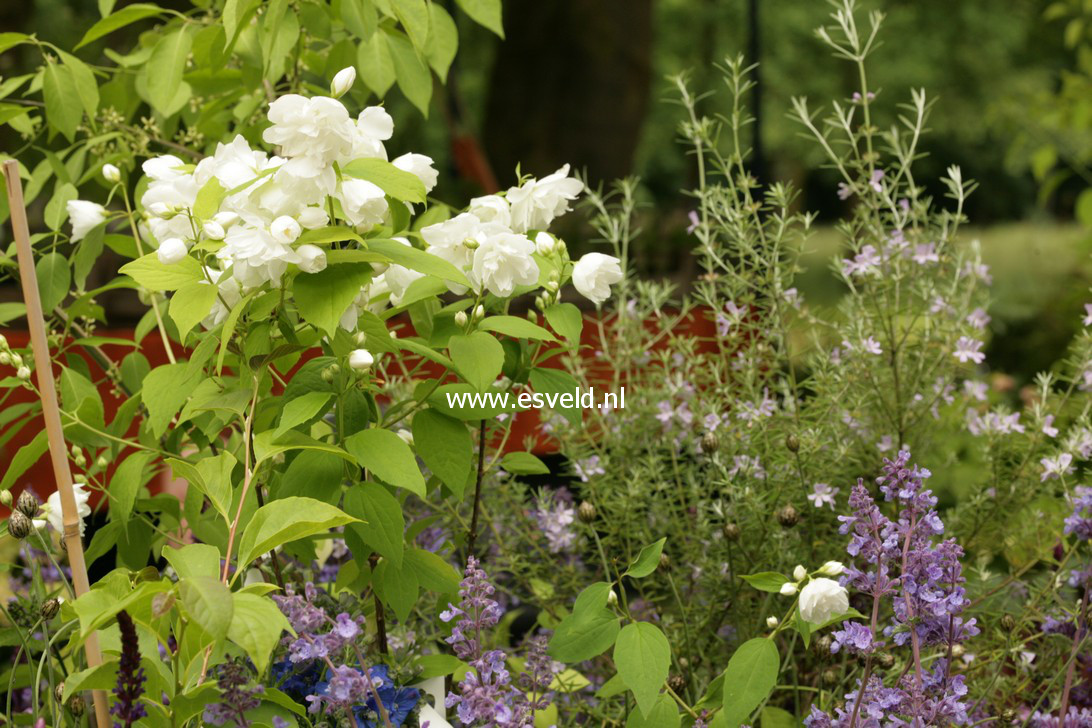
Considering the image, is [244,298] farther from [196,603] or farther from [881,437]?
[881,437]

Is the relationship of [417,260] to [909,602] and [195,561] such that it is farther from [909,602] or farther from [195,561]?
[909,602]

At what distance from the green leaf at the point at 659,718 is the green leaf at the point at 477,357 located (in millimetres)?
375

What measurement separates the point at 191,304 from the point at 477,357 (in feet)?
0.92

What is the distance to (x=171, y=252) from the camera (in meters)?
1.01

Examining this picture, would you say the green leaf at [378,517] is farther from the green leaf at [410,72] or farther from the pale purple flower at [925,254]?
the pale purple flower at [925,254]

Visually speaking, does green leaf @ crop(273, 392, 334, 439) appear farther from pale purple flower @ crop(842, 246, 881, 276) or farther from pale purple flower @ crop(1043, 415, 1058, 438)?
pale purple flower @ crop(1043, 415, 1058, 438)

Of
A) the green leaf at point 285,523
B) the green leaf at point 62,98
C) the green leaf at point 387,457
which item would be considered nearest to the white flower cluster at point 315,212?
the green leaf at point 387,457

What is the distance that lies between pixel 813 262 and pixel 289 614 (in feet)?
55.5

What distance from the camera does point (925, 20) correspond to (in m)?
14.5

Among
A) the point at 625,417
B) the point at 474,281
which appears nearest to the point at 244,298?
the point at 474,281

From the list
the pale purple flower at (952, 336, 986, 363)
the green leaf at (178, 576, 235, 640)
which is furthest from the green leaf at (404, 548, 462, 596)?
the pale purple flower at (952, 336, 986, 363)

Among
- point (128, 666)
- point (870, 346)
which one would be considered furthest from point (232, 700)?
point (870, 346)

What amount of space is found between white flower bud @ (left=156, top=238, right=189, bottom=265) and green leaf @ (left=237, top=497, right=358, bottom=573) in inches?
11.0

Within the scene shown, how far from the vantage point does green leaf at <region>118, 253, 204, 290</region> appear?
3.38 ft
